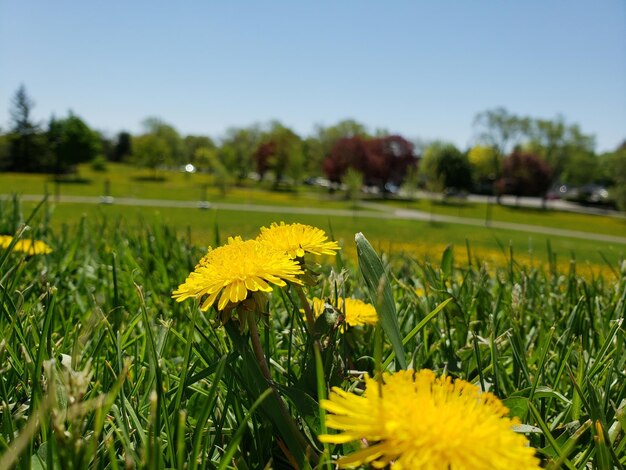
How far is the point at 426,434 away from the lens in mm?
472

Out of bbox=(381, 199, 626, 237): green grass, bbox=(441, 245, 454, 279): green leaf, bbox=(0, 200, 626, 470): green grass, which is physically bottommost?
bbox=(381, 199, 626, 237): green grass

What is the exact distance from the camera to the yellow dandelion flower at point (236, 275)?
673mm

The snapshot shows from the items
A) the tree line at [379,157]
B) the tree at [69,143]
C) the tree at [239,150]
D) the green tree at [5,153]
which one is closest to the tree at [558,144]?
the tree line at [379,157]

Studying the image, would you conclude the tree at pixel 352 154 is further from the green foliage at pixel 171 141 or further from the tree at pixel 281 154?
the green foliage at pixel 171 141

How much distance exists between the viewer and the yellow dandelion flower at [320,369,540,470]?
46 cm

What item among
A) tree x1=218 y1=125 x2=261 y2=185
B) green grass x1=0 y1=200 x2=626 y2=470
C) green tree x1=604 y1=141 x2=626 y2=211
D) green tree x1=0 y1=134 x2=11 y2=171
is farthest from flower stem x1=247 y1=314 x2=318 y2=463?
green tree x1=0 y1=134 x2=11 y2=171

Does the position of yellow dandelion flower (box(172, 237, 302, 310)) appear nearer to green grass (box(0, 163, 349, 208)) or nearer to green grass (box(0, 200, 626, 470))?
green grass (box(0, 200, 626, 470))

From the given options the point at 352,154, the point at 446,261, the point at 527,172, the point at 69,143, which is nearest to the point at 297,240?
the point at 446,261

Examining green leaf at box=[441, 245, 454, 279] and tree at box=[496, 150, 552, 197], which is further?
tree at box=[496, 150, 552, 197]

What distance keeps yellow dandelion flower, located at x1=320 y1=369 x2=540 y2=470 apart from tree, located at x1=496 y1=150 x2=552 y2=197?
5023 centimetres

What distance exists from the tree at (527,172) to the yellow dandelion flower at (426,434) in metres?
50.2

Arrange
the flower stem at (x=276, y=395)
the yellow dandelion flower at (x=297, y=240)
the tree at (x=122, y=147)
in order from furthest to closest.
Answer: the tree at (x=122, y=147)
the yellow dandelion flower at (x=297, y=240)
the flower stem at (x=276, y=395)

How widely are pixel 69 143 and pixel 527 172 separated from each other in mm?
44708

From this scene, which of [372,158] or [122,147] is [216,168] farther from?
[122,147]
